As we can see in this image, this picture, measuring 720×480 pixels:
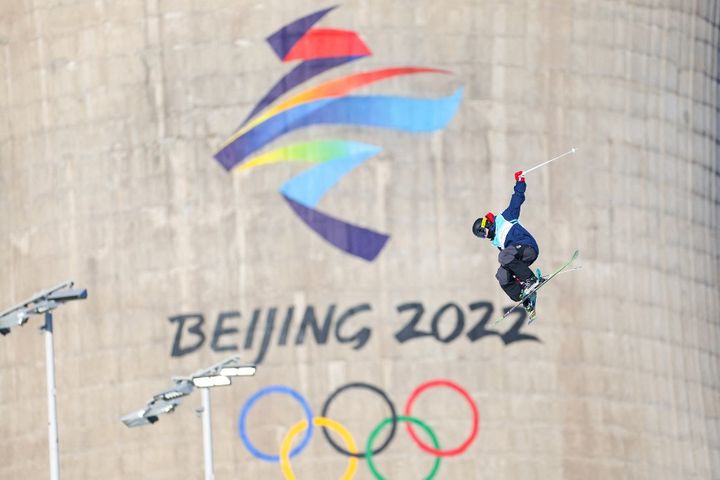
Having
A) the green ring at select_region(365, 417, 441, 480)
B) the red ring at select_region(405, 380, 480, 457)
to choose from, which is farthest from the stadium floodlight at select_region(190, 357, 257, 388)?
the red ring at select_region(405, 380, 480, 457)

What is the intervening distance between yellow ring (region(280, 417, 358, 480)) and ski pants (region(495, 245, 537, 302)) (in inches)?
866

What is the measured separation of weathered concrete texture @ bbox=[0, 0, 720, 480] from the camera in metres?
64.9

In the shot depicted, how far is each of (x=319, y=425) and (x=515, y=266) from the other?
916 inches

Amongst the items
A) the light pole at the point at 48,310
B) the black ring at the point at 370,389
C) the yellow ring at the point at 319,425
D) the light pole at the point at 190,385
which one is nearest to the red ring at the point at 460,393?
the black ring at the point at 370,389

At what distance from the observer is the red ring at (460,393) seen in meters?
64.7

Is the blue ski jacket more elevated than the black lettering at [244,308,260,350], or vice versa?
the blue ski jacket

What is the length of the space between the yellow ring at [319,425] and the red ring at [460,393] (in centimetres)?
168

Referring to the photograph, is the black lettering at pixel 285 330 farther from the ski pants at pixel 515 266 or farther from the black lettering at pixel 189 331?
the ski pants at pixel 515 266

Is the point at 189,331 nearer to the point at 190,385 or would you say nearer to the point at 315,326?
the point at 315,326

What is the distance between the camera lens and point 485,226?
137ft

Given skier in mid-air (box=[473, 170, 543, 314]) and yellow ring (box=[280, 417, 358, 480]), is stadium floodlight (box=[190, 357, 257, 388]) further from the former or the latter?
yellow ring (box=[280, 417, 358, 480])

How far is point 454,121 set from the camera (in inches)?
2586

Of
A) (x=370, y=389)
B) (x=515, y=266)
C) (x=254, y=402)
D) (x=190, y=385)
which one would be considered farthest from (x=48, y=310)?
(x=370, y=389)

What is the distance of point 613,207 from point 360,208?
7.12 metres
